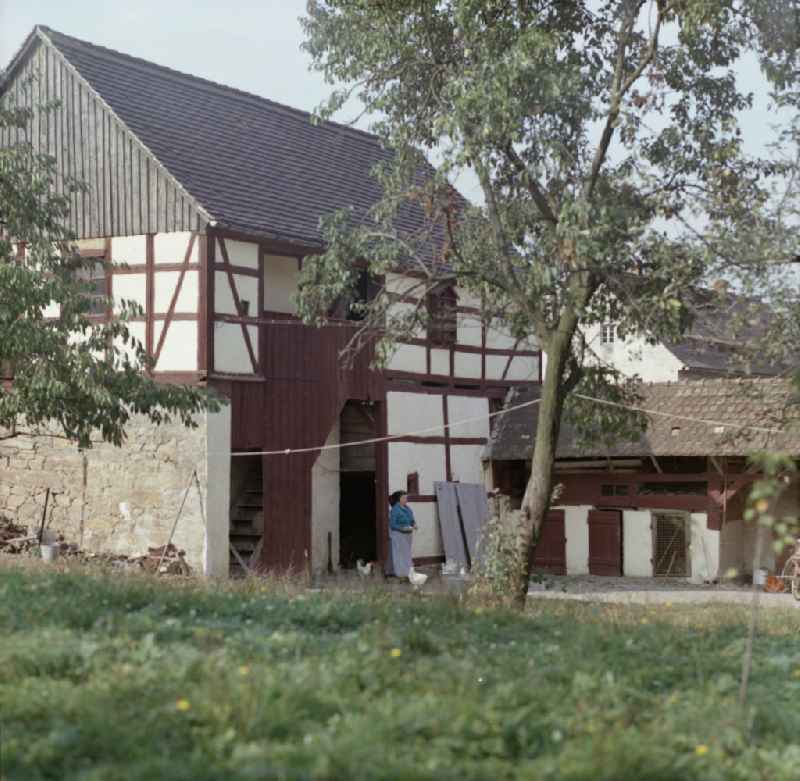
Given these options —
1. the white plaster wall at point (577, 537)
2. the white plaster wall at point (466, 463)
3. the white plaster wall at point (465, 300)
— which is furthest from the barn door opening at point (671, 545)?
the white plaster wall at point (465, 300)

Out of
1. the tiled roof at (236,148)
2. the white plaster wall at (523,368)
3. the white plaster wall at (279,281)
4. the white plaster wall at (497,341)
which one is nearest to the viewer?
the tiled roof at (236,148)

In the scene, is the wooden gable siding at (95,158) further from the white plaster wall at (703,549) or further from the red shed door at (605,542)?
the white plaster wall at (703,549)

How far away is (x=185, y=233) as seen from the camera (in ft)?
70.5

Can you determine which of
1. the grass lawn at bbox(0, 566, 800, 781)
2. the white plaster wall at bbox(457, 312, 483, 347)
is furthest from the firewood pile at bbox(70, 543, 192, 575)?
the grass lawn at bbox(0, 566, 800, 781)

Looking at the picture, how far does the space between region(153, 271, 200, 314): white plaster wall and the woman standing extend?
16.8ft

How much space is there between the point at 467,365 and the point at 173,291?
766 cm

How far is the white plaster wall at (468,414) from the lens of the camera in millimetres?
26734

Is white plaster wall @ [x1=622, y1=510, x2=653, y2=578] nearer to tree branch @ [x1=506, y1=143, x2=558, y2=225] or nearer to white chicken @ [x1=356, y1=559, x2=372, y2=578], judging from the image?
white chicken @ [x1=356, y1=559, x2=372, y2=578]

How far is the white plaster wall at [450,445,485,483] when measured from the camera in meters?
26.8

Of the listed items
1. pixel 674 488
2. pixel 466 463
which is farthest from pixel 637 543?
pixel 466 463

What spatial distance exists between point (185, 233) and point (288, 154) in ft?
17.5

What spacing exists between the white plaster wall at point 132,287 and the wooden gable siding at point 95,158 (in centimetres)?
74

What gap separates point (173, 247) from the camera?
21641mm

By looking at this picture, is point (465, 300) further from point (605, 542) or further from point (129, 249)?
point (129, 249)
